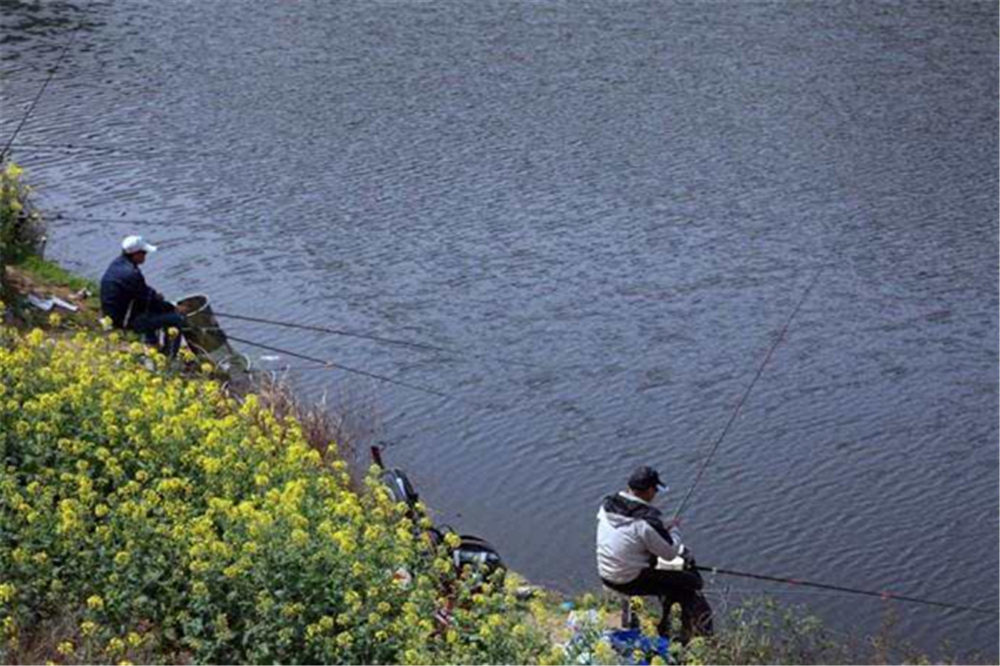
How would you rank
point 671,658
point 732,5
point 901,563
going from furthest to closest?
point 732,5, point 901,563, point 671,658

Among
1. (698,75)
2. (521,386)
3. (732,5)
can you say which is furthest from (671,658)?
(732,5)

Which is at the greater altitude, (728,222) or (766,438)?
(728,222)

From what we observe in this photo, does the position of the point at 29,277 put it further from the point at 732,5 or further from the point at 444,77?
the point at 732,5

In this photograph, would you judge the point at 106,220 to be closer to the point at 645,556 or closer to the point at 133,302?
the point at 133,302

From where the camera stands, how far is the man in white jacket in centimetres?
879

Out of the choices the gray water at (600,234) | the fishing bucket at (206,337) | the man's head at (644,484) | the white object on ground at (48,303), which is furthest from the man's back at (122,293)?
the man's head at (644,484)

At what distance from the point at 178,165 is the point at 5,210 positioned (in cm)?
616

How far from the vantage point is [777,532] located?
12.1 metres

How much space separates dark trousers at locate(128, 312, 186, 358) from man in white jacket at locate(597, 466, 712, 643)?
422cm

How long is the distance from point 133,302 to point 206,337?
1112 mm

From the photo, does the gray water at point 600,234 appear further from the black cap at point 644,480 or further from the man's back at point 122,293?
the man's back at point 122,293

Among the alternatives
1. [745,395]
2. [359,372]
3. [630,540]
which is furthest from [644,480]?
[359,372]

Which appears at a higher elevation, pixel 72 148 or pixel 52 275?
pixel 72 148

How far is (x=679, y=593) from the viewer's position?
9008mm
